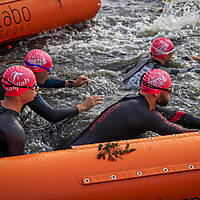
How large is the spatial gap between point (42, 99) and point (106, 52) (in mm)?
3774

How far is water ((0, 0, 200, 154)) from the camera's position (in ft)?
16.4

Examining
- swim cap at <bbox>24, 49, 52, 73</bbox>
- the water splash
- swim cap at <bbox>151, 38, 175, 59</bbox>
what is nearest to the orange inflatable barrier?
the water splash

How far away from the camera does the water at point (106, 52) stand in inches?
197

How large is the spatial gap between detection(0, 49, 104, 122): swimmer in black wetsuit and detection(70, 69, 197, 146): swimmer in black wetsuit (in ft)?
1.77

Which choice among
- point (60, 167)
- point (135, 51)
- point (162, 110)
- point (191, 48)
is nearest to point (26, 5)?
point (135, 51)

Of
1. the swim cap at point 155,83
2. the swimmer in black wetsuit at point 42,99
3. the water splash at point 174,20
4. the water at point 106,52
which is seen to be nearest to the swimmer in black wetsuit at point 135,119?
the swim cap at point 155,83

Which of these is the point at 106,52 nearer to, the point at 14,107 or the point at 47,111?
the point at 47,111

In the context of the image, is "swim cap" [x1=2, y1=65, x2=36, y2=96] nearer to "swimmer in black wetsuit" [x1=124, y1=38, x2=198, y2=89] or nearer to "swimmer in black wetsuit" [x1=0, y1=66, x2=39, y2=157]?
"swimmer in black wetsuit" [x1=0, y1=66, x2=39, y2=157]

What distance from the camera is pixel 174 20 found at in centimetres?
912

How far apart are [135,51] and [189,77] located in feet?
5.83

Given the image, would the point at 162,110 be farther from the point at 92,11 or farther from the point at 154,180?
the point at 92,11

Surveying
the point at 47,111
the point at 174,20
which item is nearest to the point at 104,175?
the point at 47,111

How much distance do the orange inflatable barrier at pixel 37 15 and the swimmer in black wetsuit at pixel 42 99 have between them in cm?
316

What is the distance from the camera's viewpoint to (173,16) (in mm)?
9406
